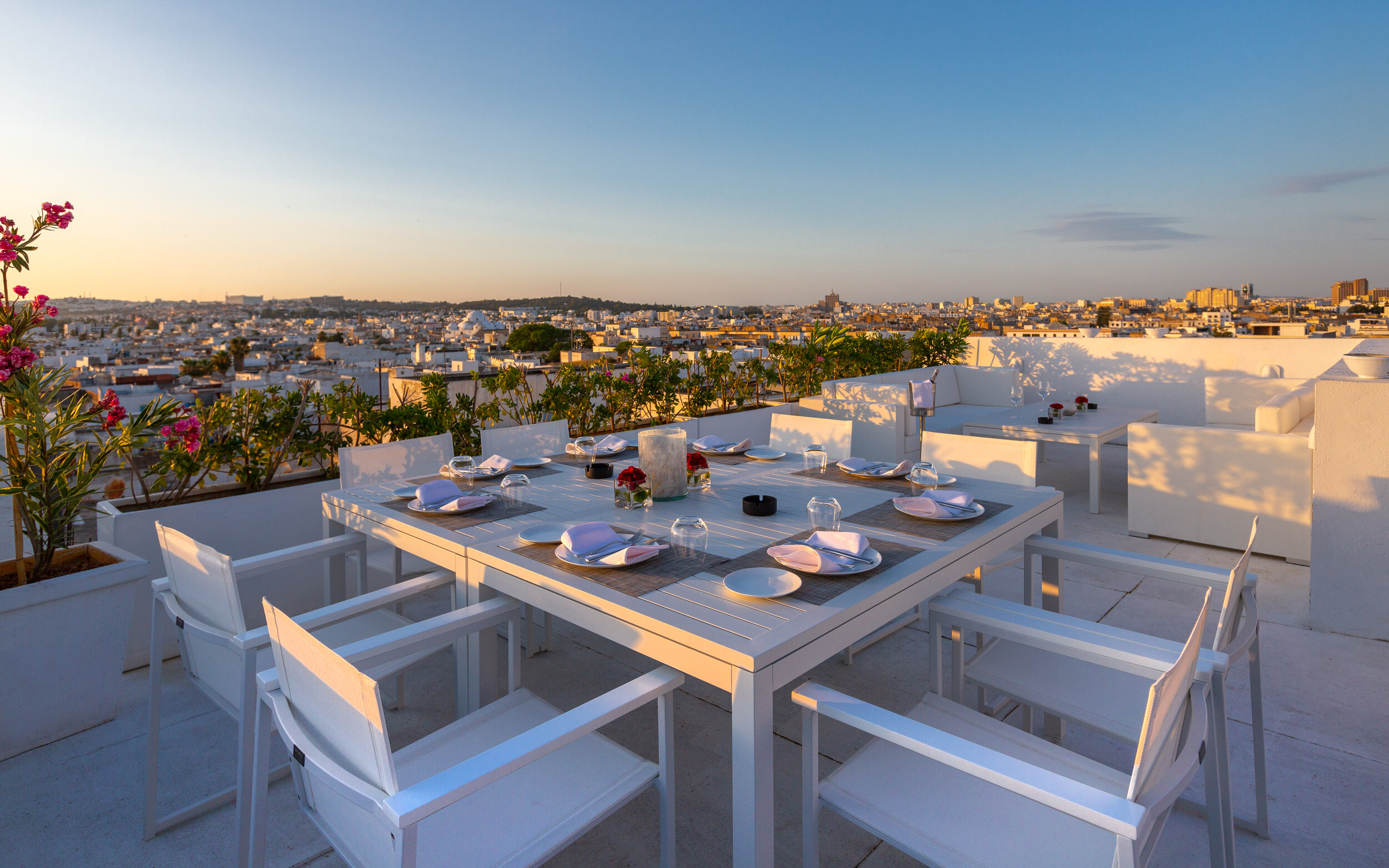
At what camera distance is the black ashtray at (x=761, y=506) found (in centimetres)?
200

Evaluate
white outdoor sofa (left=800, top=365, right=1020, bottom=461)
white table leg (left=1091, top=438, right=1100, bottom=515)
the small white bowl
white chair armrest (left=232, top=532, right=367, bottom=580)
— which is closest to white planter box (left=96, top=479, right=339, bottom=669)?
white chair armrest (left=232, top=532, right=367, bottom=580)

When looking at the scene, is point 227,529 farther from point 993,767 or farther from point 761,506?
point 993,767

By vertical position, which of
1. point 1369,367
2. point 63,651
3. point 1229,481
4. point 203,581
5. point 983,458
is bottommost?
point 63,651

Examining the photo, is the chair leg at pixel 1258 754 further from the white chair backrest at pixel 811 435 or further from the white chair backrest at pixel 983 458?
the white chair backrest at pixel 811 435

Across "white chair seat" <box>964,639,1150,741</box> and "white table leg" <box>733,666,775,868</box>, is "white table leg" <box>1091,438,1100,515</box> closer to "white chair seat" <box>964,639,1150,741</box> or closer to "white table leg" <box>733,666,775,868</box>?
"white chair seat" <box>964,639,1150,741</box>

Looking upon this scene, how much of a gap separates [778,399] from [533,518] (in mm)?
4751

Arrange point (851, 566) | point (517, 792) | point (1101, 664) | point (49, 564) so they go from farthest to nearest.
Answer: point (49, 564) < point (851, 566) < point (1101, 664) < point (517, 792)

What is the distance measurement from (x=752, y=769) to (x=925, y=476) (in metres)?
1.31

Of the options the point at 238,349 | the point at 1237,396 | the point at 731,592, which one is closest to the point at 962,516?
the point at 731,592

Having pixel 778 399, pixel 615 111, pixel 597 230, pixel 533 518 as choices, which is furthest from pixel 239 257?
pixel 533 518

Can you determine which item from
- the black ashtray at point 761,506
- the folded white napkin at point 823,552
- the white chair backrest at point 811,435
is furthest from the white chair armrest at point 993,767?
the white chair backrest at point 811,435

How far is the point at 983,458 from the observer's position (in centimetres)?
271

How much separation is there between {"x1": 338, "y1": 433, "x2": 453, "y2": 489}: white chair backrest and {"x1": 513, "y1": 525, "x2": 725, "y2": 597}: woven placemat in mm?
1247

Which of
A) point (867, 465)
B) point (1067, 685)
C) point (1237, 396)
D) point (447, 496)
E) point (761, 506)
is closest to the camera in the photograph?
point (1067, 685)
